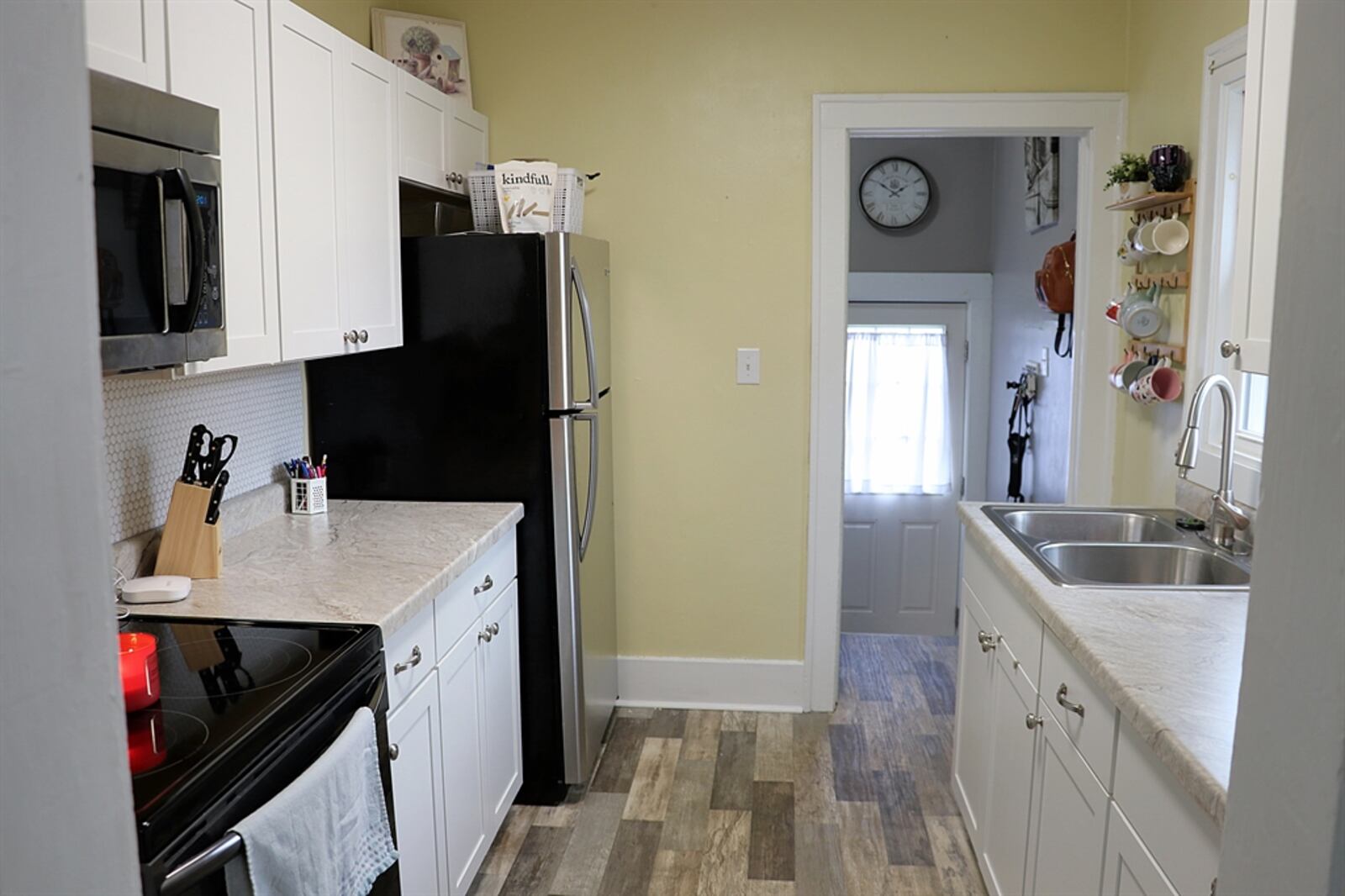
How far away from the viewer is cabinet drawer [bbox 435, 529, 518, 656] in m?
2.32

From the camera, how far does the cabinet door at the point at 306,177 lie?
2.19 m

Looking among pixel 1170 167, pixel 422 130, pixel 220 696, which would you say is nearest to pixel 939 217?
pixel 1170 167

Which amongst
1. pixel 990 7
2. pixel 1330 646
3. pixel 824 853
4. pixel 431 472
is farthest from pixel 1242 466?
pixel 1330 646

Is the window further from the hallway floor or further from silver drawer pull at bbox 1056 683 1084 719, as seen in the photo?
the hallway floor

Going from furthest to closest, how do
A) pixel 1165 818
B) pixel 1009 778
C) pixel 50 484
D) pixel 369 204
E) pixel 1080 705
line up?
1. pixel 369 204
2. pixel 1009 778
3. pixel 1080 705
4. pixel 1165 818
5. pixel 50 484

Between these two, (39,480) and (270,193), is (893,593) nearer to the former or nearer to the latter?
(270,193)

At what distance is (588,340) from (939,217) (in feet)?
9.59

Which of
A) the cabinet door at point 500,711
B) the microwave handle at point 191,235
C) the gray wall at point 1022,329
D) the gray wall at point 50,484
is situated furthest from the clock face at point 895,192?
the gray wall at point 50,484

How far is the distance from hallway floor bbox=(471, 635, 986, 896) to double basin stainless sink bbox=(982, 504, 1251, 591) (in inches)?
33.2

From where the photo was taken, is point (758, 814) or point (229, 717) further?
point (758, 814)

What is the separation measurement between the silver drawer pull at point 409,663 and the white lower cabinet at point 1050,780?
1.20 m

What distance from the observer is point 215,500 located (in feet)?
7.21

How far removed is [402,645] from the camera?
81.7 inches

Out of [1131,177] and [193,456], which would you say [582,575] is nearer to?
[193,456]
